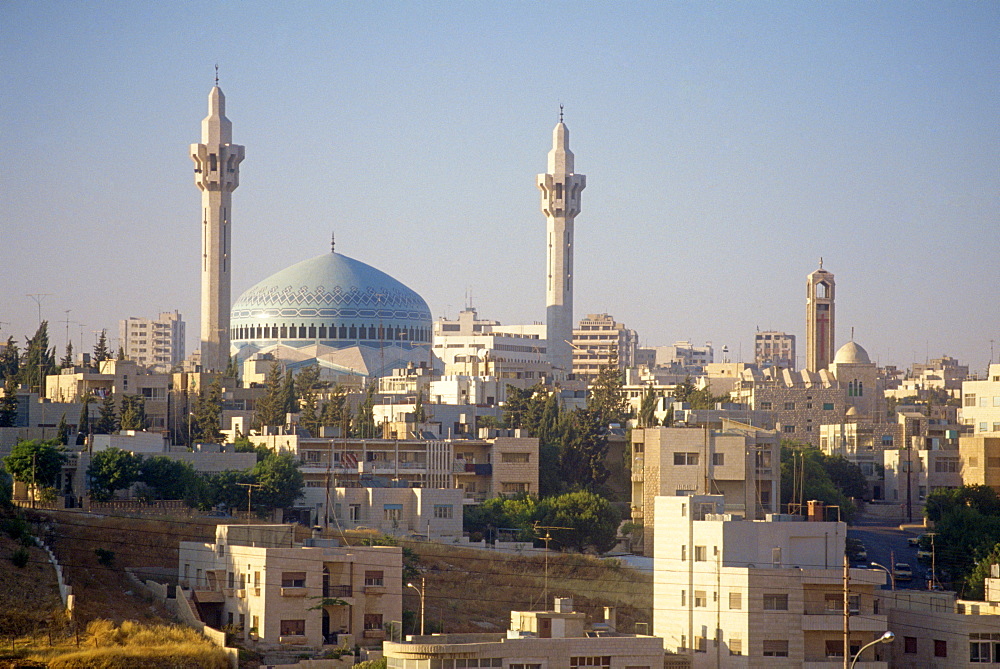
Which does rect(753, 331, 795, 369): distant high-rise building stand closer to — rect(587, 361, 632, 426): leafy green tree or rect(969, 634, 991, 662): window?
rect(587, 361, 632, 426): leafy green tree

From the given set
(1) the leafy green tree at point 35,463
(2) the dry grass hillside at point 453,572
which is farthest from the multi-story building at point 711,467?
(1) the leafy green tree at point 35,463

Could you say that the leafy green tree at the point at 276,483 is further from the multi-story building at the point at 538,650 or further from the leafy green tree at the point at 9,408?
the multi-story building at the point at 538,650

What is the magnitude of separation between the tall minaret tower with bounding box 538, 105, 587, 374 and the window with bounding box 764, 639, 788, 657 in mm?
55664

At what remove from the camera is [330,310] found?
97500 millimetres

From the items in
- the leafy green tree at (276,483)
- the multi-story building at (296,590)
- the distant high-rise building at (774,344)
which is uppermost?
the distant high-rise building at (774,344)

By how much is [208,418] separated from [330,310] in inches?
1408

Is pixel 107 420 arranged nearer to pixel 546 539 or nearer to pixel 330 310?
pixel 546 539

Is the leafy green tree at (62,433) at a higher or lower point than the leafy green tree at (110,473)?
higher

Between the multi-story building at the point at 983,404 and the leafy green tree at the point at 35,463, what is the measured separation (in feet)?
104

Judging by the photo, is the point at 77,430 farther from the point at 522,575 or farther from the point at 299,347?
the point at 299,347

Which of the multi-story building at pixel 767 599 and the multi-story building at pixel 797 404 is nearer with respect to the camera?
the multi-story building at pixel 767 599

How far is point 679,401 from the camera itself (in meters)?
65.9

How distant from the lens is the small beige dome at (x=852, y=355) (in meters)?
90.2

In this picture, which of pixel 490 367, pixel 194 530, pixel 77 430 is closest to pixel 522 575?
pixel 194 530
